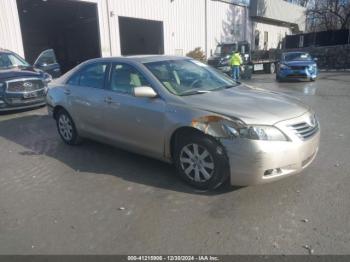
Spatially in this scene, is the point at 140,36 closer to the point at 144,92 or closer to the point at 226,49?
Result: the point at 226,49

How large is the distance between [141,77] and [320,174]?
9.14 ft

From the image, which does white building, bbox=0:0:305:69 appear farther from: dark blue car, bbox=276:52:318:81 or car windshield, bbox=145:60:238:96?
car windshield, bbox=145:60:238:96

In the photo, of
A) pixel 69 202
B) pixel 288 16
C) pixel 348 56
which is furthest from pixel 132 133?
pixel 288 16

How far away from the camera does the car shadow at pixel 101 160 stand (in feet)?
14.8

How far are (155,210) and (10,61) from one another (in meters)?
9.37

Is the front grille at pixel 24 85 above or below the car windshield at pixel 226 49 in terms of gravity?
below

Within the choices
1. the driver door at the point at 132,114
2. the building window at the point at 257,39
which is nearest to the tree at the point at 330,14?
the building window at the point at 257,39

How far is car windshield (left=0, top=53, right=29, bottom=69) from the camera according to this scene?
1066 centimetres

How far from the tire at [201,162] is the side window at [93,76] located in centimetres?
194

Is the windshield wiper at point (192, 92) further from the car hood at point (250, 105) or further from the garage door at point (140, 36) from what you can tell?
the garage door at point (140, 36)

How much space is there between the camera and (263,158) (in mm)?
3615

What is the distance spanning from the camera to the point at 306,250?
2.96m

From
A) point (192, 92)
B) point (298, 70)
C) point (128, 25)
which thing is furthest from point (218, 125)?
point (128, 25)

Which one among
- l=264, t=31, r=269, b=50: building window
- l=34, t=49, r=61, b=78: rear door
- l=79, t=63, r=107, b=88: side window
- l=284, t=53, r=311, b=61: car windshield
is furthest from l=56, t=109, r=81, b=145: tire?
l=264, t=31, r=269, b=50: building window
